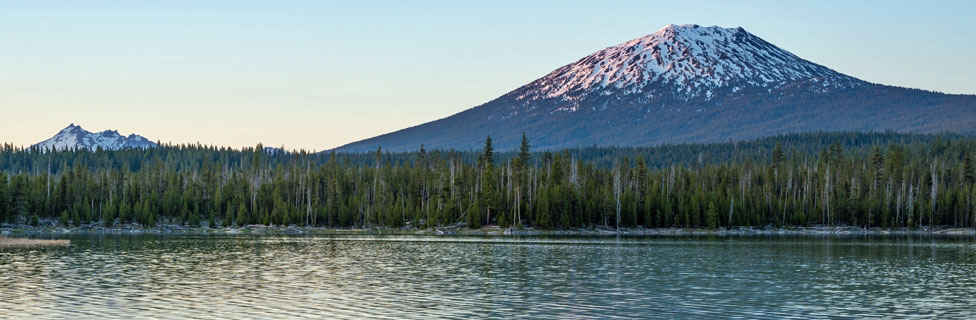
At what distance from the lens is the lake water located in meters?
37.1

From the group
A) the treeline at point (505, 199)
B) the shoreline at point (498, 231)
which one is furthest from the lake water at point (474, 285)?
the treeline at point (505, 199)

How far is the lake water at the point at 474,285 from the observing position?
122 ft

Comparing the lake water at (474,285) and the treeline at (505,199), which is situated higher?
the treeline at (505,199)

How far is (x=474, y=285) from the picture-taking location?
47281 millimetres

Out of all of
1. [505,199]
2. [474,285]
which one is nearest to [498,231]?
[505,199]

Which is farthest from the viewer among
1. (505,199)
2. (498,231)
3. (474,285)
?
(505,199)

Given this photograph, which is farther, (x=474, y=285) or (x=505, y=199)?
(x=505, y=199)

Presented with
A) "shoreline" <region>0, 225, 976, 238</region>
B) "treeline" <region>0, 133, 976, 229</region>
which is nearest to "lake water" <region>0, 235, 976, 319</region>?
"shoreline" <region>0, 225, 976, 238</region>

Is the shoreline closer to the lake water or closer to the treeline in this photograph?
the treeline

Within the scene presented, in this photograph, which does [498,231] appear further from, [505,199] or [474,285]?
[474,285]

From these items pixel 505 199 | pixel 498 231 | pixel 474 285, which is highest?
pixel 505 199

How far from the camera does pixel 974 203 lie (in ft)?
512

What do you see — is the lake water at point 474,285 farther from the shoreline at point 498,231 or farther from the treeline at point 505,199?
the treeline at point 505,199

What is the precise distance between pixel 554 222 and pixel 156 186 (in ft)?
273
